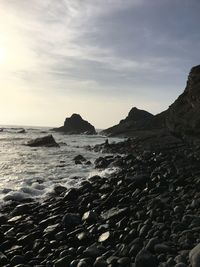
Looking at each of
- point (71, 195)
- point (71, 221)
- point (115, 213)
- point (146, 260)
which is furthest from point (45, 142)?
point (146, 260)

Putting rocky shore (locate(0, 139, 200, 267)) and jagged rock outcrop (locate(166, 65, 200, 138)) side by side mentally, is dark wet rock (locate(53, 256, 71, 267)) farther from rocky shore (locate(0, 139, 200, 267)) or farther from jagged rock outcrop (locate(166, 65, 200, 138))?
jagged rock outcrop (locate(166, 65, 200, 138))

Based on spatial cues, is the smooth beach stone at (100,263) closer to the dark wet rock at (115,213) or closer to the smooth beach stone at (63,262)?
the smooth beach stone at (63,262)

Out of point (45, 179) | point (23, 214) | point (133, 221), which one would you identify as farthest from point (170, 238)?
point (45, 179)

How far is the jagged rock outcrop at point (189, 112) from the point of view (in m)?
39.2

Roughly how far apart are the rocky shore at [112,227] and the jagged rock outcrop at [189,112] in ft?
74.6

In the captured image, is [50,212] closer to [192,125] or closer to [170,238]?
[170,238]

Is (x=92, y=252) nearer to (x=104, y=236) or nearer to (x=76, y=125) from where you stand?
(x=104, y=236)

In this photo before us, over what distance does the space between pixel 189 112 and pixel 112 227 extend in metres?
33.4

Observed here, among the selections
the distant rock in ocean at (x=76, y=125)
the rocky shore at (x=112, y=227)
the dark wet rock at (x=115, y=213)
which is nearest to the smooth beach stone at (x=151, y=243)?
the rocky shore at (x=112, y=227)

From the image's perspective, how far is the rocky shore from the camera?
8.57 metres

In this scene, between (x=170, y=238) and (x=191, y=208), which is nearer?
(x=170, y=238)

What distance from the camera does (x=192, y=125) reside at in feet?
128

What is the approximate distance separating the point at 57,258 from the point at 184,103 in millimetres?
39362

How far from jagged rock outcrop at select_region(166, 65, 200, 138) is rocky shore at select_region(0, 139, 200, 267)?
22.7 meters
